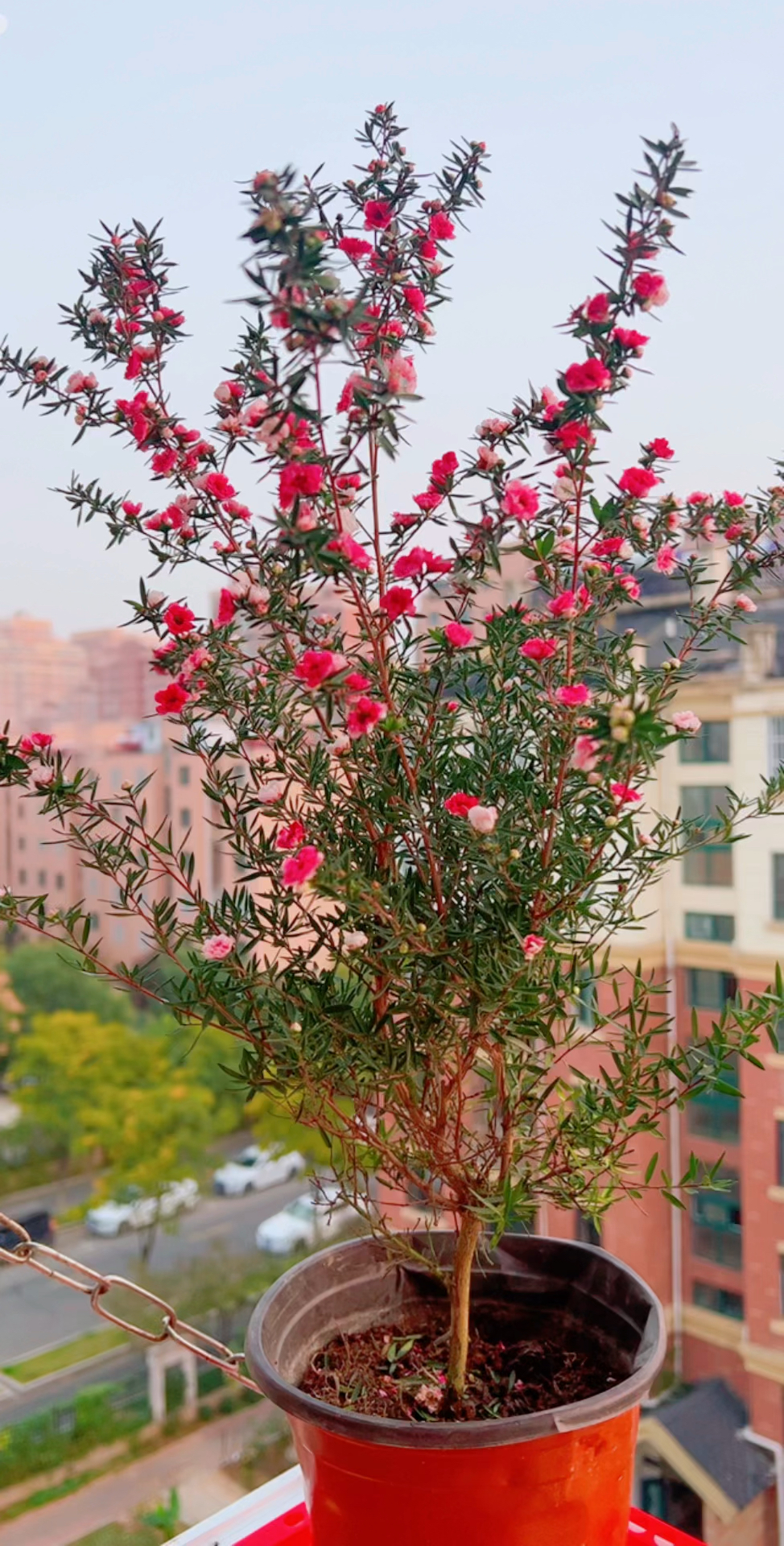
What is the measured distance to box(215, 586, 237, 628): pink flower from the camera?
68 centimetres

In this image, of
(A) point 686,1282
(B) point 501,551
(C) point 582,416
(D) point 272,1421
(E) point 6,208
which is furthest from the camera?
(D) point 272,1421

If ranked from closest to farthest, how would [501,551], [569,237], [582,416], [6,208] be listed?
1. [582,416]
2. [501,551]
3. [569,237]
4. [6,208]

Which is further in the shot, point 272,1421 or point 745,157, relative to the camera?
point 272,1421

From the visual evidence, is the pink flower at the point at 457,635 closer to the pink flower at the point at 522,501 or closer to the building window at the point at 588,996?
the pink flower at the point at 522,501

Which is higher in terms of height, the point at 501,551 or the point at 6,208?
the point at 6,208

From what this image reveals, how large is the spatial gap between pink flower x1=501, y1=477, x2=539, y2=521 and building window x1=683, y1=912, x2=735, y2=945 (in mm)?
1028

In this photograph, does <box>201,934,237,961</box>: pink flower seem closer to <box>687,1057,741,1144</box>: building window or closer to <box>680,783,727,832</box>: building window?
<box>680,783,727,832</box>: building window

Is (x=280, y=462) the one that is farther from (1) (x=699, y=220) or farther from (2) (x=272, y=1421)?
(2) (x=272, y=1421)

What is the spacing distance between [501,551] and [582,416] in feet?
0.45

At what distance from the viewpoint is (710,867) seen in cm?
164

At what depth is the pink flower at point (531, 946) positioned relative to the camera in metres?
0.68

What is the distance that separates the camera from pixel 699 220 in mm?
1385

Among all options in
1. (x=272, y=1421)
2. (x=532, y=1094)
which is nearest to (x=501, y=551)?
(x=532, y=1094)

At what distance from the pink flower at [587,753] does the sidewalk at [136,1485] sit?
2213mm
